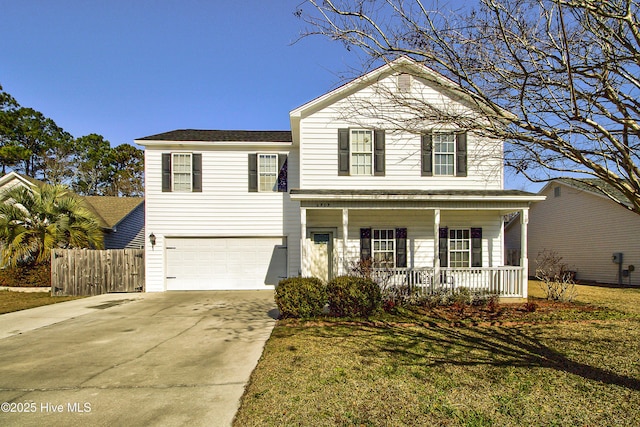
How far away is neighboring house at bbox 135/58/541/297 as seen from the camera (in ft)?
33.7

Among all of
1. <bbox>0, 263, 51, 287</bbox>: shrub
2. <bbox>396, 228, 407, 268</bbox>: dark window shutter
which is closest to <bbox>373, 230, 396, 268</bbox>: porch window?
<bbox>396, 228, 407, 268</bbox>: dark window shutter

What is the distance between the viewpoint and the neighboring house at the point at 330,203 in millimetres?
10258

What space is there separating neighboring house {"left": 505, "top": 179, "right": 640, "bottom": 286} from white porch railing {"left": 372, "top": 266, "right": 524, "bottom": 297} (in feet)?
21.0

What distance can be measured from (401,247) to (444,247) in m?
1.45

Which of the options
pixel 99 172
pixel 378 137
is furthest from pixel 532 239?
pixel 99 172

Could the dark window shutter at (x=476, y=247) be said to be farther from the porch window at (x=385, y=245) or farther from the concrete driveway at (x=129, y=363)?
the concrete driveway at (x=129, y=363)

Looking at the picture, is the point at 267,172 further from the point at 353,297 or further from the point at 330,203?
the point at 353,297

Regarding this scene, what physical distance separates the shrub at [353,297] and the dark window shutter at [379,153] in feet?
14.3

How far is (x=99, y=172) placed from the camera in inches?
1475

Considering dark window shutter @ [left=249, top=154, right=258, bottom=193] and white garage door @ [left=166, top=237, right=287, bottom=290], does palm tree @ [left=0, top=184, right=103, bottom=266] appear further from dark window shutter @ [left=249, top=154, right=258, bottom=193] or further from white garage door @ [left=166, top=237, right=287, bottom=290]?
dark window shutter @ [left=249, top=154, right=258, bottom=193]

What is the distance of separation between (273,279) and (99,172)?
111 feet

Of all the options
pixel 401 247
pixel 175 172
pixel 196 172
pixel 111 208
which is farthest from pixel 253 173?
pixel 111 208

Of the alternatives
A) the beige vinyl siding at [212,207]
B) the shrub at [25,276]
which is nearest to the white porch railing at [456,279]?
the beige vinyl siding at [212,207]

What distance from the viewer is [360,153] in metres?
11.4
